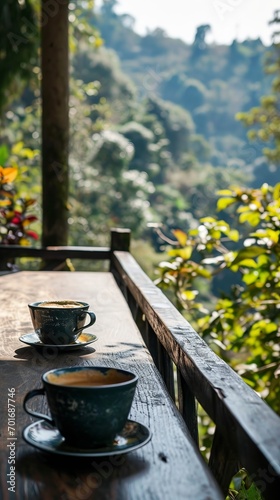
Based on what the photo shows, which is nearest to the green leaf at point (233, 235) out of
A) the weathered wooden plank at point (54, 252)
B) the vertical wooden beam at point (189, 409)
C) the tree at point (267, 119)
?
the weathered wooden plank at point (54, 252)

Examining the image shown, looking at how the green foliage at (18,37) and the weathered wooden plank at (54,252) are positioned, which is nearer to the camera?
the weathered wooden plank at (54,252)

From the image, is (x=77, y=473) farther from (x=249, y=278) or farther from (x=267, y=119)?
(x=267, y=119)

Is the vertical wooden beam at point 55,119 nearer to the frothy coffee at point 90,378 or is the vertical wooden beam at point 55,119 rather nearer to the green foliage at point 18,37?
the green foliage at point 18,37

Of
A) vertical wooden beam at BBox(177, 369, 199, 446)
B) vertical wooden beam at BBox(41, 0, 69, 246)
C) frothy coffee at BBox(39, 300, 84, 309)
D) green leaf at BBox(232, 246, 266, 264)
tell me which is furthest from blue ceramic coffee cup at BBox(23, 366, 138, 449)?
vertical wooden beam at BBox(41, 0, 69, 246)

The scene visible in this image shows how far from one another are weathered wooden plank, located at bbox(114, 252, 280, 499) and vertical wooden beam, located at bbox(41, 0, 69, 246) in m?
2.96

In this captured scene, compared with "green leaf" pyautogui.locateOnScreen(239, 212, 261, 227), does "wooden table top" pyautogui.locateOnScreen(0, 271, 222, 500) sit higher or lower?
lower

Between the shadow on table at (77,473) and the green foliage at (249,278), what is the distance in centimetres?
188

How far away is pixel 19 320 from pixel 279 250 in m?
1.21

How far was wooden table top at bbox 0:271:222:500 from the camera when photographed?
0.92 meters

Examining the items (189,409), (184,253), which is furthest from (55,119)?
(189,409)

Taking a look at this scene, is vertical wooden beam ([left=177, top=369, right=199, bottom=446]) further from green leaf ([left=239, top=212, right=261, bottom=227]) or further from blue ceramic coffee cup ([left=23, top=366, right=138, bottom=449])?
green leaf ([left=239, top=212, right=261, bottom=227])

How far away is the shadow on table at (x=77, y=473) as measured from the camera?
3.03 feet

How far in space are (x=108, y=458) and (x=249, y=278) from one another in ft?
7.23

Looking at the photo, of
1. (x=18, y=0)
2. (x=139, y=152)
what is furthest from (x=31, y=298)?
(x=139, y=152)
